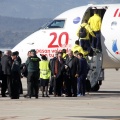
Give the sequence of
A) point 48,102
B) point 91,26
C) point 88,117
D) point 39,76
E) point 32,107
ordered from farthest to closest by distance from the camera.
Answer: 1. point 91,26
2. point 39,76
3. point 48,102
4. point 32,107
5. point 88,117

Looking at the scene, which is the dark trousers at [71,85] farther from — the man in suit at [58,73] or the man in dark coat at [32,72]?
the man in dark coat at [32,72]

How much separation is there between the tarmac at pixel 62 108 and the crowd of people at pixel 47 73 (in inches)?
20.6

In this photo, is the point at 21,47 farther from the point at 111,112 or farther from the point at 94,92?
the point at 111,112

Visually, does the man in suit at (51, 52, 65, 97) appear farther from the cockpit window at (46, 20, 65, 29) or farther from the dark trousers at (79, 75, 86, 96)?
the cockpit window at (46, 20, 65, 29)

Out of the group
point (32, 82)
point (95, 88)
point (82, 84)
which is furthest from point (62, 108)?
point (95, 88)

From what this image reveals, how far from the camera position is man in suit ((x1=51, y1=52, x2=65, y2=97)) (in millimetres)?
40000

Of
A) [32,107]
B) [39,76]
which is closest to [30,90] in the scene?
[39,76]

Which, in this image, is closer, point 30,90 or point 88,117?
point 88,117

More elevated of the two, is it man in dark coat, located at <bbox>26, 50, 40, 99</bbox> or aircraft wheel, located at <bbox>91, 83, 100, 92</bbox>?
man in dark coat, located at <bbox>26, 50, 40, 99</bbox>

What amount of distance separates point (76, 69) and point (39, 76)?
1.99m

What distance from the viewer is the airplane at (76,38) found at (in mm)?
Result: 43219

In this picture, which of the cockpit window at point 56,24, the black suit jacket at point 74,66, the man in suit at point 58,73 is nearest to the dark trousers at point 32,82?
the man in suit at point 58,73

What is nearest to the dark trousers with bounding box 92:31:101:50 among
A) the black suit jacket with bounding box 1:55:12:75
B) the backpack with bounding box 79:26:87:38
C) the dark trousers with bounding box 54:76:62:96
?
the backpack with bounding box 79:26:87:38

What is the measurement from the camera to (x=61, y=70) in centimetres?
4009
